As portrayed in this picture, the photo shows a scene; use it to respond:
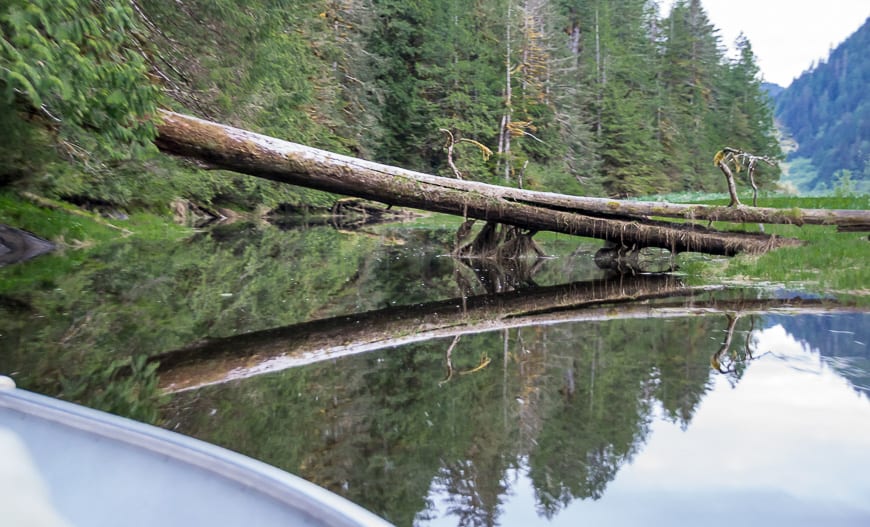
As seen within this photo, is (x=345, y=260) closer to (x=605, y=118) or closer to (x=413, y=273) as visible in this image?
(x=413, y=273)

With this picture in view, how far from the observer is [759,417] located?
11.4ft

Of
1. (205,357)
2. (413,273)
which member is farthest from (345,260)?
(205,357)

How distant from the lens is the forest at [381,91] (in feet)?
19.7

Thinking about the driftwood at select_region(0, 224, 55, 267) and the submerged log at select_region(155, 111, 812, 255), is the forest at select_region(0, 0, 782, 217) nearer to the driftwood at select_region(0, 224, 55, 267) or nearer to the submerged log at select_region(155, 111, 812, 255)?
the submerged log at select_region(155, 111, 812, 255)

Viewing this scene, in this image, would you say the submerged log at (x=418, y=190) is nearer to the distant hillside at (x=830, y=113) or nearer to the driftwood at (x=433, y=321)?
the driftwood at (x=433, y=321)

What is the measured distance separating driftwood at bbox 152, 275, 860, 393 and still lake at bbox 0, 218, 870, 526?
0.10ft

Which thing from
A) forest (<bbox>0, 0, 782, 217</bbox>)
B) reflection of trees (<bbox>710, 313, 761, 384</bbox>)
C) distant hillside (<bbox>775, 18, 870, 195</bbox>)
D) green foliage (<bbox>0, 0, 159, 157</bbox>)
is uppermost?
distant hillside (<bbox>775, 18, 870, 195</bbox>)

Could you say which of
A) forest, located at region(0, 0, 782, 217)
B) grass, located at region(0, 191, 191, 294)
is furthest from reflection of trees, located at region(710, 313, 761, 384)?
grass, located at region(0, 191, 191, 294)

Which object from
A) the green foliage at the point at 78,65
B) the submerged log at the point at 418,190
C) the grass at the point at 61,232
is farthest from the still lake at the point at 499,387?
the green foliage at the point at 78,65

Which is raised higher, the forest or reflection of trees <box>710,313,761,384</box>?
the forest

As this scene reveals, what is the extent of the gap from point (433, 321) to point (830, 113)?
125657mm

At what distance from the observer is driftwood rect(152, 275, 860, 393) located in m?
4.35

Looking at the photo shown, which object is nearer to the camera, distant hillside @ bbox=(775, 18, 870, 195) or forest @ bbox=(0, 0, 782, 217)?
forest @ bbox=(0, 0, 782, 217)

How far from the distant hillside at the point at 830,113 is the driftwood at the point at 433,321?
8772cm
